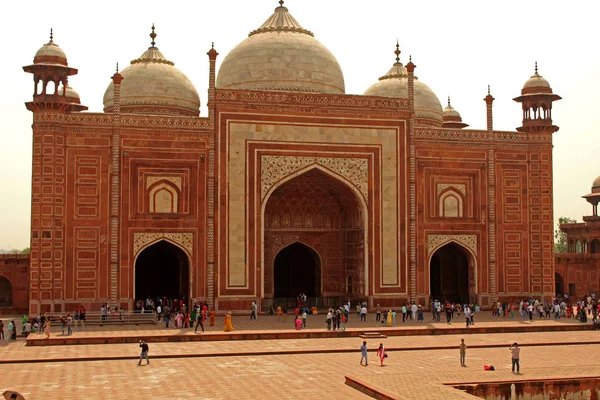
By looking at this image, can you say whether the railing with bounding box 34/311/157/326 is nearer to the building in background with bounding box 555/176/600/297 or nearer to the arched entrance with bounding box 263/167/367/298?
the arched entrance with bounding box 263/167/367/298

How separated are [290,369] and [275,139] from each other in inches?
375

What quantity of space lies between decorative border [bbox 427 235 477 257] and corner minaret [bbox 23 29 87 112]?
32.8 feet

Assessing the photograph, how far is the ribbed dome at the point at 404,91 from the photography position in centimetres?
2680

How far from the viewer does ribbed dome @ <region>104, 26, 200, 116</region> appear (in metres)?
23.8

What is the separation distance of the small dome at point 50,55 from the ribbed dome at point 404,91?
10396 millimetres

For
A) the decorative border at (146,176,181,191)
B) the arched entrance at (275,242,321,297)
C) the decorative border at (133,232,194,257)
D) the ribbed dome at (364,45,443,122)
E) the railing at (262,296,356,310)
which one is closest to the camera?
the decorative border at (133,232,194,257)

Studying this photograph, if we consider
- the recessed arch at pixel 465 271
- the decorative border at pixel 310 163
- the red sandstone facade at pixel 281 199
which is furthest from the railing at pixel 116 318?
the recessed arch at pixel 465 271

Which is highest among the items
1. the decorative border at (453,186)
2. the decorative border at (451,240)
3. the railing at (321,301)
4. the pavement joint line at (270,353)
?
the decorative border at (453,186)

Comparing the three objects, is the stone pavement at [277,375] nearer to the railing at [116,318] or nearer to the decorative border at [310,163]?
the railing at [116,318]

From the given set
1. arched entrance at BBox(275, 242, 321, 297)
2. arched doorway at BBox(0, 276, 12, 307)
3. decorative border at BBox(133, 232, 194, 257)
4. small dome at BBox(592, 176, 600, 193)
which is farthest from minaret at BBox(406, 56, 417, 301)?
small dome at BBox(592, 176, 600, 193)

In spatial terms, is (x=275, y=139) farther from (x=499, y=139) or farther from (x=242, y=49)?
(x=499, y=139)

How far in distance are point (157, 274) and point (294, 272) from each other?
4025 millimetres

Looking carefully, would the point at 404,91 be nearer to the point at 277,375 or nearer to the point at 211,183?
the point at 211,183

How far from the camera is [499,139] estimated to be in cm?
2273
